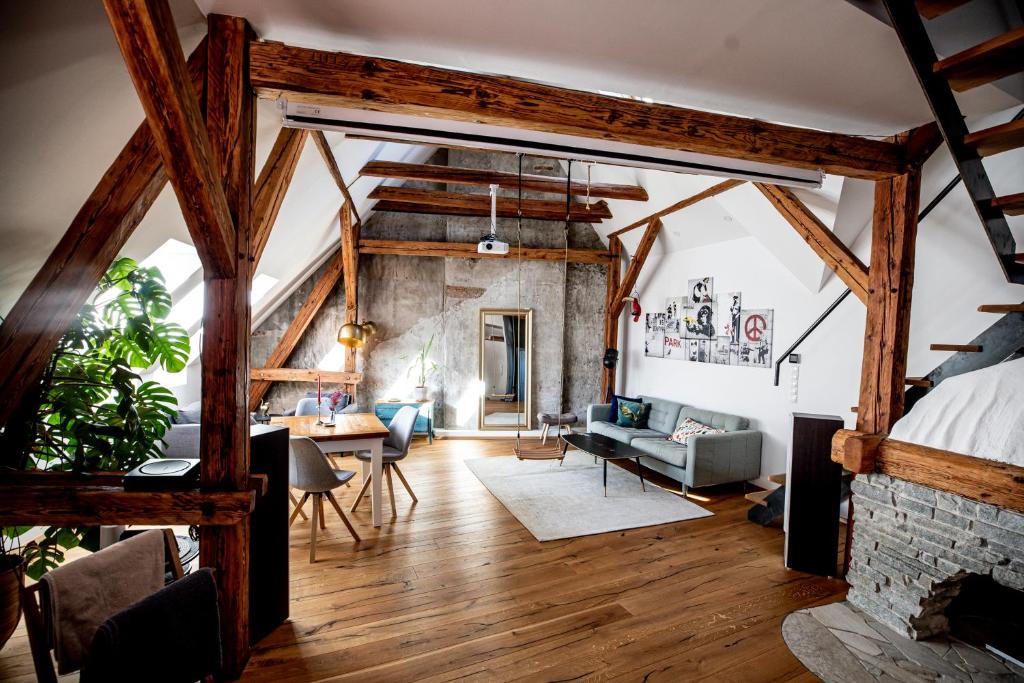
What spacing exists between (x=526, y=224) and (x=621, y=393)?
11.1ft

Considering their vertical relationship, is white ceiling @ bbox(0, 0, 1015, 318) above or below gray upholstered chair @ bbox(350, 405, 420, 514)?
above

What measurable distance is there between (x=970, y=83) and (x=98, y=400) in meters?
4.64

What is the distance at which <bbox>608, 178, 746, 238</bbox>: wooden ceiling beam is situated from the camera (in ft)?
16.4

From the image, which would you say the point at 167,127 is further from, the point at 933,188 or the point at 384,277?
the point at 384,277

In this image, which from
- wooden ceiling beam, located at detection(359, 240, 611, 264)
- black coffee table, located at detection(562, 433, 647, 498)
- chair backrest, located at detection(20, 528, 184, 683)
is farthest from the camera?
wooden ceiling beam, located at detection(359, 240, 611, 264)

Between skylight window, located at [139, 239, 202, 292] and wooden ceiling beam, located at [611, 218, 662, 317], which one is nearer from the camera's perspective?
skylight window, located at [139, 239, 202, 292]

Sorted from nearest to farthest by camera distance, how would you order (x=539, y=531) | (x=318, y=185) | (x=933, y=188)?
(x=933, y=188), (x=539, y=531), (x=318, y=185)

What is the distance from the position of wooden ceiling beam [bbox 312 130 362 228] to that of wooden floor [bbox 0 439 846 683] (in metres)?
3.18

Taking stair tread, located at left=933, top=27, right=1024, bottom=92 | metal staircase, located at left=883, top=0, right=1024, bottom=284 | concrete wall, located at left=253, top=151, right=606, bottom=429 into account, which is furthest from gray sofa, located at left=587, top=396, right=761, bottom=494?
stair tread, located at left=933, top=27, right=1024, bottom=92

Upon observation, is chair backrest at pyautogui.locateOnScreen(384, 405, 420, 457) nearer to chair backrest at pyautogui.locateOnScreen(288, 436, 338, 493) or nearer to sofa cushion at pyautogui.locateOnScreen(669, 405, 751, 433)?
chair backrest at pyautogui.locateOnScreen(288, 436, 338, 493)

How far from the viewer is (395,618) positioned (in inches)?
114

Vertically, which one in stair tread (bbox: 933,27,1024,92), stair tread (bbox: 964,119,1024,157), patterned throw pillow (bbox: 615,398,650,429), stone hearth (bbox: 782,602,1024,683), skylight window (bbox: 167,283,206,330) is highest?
stair tread (bbox: 933,27,1024,92)

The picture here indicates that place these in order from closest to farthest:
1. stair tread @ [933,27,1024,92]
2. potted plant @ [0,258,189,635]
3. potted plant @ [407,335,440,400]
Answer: stair tread @ [933,27,1024,92]
potted plant @ [0,258,189,635]
potted plant @ [407,335,440,400]

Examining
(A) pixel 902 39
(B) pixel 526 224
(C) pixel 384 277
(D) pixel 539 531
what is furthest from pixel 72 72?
(B) pixel 526 224
